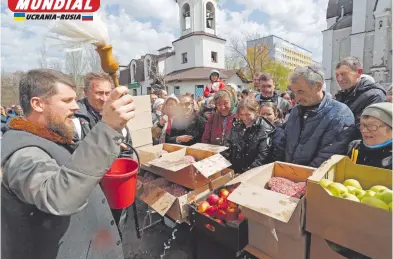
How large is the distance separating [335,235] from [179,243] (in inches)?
78.8

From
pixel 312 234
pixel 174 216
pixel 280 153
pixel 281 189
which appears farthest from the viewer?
pixel 280 153

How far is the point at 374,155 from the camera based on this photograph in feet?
5.50

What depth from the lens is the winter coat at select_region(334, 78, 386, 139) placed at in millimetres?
2527

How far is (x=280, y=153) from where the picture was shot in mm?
2463

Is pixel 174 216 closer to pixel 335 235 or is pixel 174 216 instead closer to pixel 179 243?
pixel 179 243

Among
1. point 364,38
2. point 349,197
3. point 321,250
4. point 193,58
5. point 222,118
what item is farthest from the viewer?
point 193,58

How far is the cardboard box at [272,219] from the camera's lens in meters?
1.33

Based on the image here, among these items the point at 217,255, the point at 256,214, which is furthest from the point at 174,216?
the point at 256,214

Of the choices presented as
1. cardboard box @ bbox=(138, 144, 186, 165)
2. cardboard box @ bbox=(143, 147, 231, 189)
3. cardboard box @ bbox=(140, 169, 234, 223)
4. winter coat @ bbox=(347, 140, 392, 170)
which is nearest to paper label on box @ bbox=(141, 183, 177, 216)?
cardboard box @ bbox=(140, 169, 234, 223)

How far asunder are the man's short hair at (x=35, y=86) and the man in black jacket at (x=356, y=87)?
2873mm

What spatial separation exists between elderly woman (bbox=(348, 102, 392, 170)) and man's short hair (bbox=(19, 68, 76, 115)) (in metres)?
2.03

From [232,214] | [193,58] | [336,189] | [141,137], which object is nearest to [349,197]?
[336,189]

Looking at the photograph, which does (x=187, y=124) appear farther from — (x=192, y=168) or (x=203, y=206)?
(x=203, y=206)

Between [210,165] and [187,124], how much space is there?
156 cm
